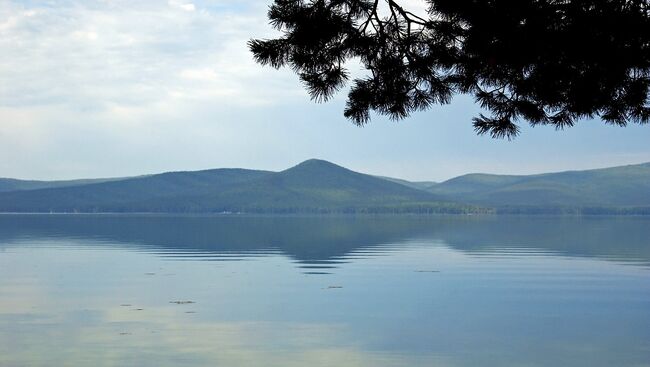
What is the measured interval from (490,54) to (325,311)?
57.3 ft

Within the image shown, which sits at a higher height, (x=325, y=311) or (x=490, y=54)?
(x=490, y=54)

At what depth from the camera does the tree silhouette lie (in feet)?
50.0

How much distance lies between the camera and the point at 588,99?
16.8 m

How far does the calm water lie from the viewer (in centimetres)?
2373

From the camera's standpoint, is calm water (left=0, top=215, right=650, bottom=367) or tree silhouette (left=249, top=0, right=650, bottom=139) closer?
tree silhouette (left=249, top=0, right=650, bottom=139)

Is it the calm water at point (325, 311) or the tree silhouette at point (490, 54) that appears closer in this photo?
the tree silhouette at point (490, 54)

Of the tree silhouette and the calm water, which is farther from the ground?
the tree silhouette

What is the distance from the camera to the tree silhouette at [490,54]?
15242 millimetres

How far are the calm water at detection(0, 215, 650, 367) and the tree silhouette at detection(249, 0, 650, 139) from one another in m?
7.56

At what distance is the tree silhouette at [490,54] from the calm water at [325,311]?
756cm

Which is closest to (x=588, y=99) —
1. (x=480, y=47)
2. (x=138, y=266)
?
(x=480, y=47)

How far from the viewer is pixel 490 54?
625 inches

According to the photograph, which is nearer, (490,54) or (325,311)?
(490,54)

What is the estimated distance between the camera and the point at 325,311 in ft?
104
